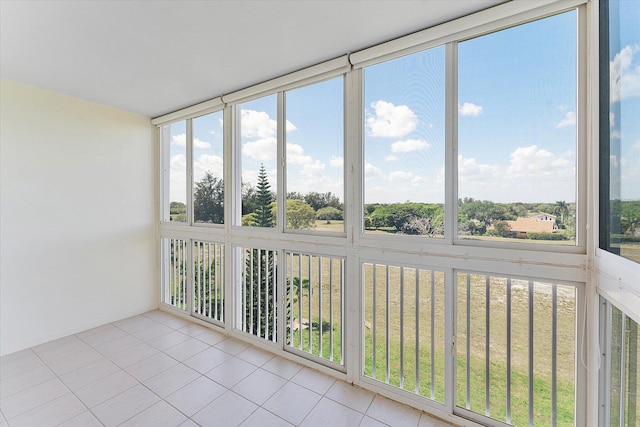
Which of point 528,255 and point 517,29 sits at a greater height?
point 517,29

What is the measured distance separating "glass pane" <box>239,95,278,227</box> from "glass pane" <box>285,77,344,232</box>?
21cm

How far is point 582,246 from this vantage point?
142 cm

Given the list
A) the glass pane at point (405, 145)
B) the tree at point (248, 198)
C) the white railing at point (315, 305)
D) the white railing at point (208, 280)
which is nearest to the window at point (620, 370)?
the glass pane at point (405, 145)

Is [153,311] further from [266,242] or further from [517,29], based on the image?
[517,29]

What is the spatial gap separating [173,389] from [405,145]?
8.47ft

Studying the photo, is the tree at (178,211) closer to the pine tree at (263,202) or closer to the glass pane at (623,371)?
the pine tree at (263,202)

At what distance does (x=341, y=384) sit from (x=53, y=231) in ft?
10.9

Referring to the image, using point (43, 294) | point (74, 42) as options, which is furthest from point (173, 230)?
point (74, 42)

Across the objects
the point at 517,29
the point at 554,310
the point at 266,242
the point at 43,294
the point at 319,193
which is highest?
the point at 517,29

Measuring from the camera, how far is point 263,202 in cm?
272

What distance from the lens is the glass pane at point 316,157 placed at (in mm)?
2238

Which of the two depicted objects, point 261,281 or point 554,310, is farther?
point 261,281

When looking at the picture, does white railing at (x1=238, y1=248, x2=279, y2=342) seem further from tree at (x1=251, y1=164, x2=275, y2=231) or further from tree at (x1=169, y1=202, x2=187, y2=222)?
tree at (x1=169, y1=202, x2=187, y2=222)

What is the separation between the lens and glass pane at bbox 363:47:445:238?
1.81 metres
